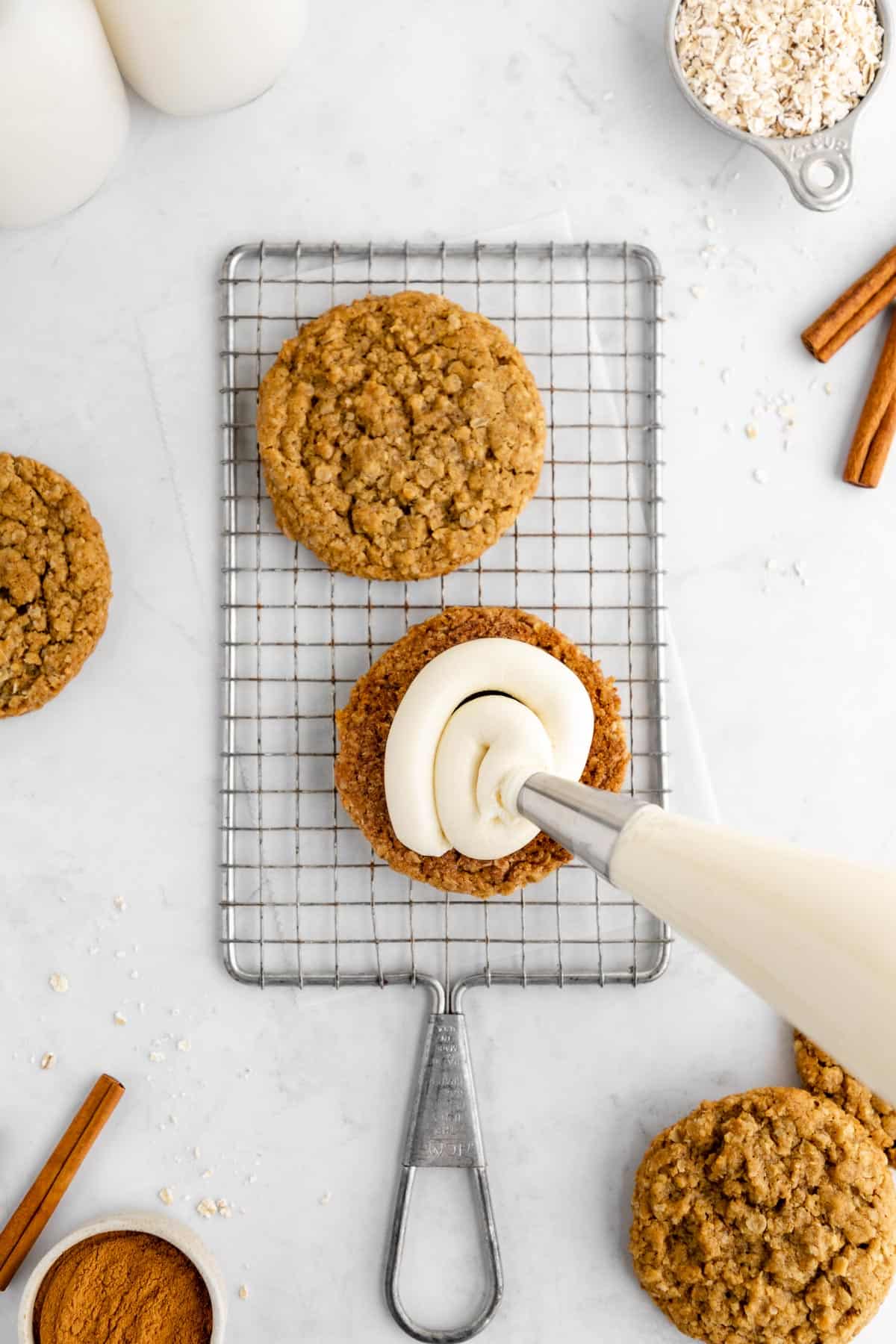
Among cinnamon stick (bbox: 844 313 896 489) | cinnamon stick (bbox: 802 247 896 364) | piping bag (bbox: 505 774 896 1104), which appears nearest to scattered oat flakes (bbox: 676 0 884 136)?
cinnamon stick (bbox: 802 247 896 364)

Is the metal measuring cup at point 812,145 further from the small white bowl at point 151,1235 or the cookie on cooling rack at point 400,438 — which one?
the small white bowl at point 151,1235

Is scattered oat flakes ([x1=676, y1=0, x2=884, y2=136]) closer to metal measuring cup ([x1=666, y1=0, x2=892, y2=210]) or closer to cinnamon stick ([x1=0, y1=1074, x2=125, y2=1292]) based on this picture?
metal measuring cup ([x1=666, y1=0, x2=892, y2=210])

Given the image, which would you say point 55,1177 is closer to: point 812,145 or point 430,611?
point 430,611

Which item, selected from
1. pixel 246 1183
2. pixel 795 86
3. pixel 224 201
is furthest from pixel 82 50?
pixel 246 1183

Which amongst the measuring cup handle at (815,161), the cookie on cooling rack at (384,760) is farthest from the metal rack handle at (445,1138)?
the measuring cup handle at (815,161)

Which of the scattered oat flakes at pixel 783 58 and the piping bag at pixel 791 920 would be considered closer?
the piping bag at pixel 791 920

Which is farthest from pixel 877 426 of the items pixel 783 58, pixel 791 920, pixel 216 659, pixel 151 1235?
pixel 151 1235
